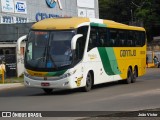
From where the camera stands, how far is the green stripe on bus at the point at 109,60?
2445cm

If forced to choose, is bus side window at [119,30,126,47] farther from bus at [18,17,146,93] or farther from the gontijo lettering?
bus at [18,17,146,93]

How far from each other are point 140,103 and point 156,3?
278 feet

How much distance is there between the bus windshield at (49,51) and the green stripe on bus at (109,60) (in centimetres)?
317

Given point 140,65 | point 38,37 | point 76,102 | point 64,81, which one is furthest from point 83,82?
point 140,65

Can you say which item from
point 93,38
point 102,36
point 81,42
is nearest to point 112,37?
point 102,36

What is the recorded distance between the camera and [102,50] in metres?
24.3

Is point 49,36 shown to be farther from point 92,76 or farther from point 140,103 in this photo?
point 140,103

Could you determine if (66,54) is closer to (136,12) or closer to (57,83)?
(57,83)

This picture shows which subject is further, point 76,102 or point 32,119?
point 76,102

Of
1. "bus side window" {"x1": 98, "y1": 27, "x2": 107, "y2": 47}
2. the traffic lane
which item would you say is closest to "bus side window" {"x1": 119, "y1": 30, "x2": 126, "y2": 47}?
"bus side window" {"x1": 98, "y1": 27, "x2": 107, "y2": 47}

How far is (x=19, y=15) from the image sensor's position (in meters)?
53.2

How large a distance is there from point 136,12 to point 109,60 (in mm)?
79012

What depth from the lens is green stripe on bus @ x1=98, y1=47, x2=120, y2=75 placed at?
2445 centimetres

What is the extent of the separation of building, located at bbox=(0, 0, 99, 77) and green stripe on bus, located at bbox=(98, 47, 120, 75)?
55.5 ft
